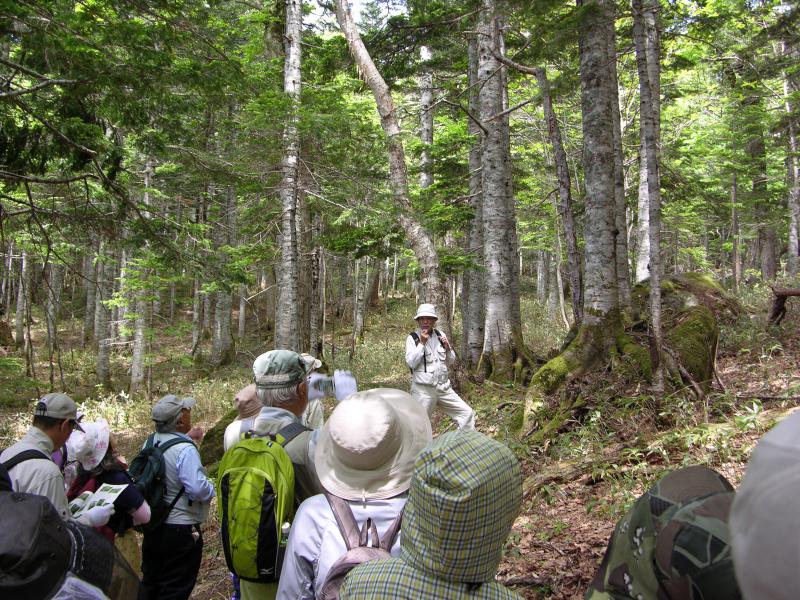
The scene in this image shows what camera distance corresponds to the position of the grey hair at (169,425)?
13.3ft

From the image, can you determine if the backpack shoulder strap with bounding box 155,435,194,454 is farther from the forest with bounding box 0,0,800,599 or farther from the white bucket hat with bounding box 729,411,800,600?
the white bucket hat with bounding box 729,411,800,600

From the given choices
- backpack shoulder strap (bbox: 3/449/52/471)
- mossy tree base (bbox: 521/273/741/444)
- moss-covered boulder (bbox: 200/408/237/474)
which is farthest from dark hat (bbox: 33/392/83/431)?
moss-covered boulder (bbox: 200/408/237/474)

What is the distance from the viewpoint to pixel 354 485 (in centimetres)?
217

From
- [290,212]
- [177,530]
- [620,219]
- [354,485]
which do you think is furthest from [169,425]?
[620,219]

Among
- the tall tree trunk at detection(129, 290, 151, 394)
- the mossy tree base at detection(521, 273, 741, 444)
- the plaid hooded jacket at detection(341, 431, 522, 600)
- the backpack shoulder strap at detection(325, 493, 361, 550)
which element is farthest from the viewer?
the tall tree trunk at detection(129, 290, 151, 394)

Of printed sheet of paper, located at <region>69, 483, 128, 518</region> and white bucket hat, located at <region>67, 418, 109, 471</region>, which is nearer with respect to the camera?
printed sheet of paper, located at <region>69, 483, 128, 518</region>

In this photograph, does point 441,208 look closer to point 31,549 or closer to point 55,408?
point 55,408

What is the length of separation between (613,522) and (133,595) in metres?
3.69

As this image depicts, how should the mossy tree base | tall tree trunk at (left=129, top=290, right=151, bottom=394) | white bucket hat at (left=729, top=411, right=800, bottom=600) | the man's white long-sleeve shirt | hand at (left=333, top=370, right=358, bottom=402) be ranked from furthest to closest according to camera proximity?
tall tree trunk at (left=129, top=290, right=151, bottom=394) < the man's white long-sleeve shirt < the mossy tree base < hand at (left=333, top=370, right=358, bottom=402) < white bucket hat at (left=729, top=411, right=800, bottom=600)

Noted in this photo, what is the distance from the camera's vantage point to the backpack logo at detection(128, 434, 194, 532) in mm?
3793

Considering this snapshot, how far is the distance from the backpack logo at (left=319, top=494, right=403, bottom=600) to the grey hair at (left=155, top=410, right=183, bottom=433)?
2.37 m

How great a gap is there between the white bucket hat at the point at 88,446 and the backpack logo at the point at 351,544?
257 cm

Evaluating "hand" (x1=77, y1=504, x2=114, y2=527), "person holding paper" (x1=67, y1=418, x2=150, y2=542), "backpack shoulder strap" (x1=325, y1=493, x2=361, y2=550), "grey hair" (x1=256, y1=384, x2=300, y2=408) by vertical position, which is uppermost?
"grey hair" (x1=256, y1=384, x2=300, y2=408)

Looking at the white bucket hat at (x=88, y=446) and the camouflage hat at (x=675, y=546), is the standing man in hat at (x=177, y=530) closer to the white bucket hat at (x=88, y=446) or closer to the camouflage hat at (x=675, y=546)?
the white bucket hat at (x=88, y=446)
